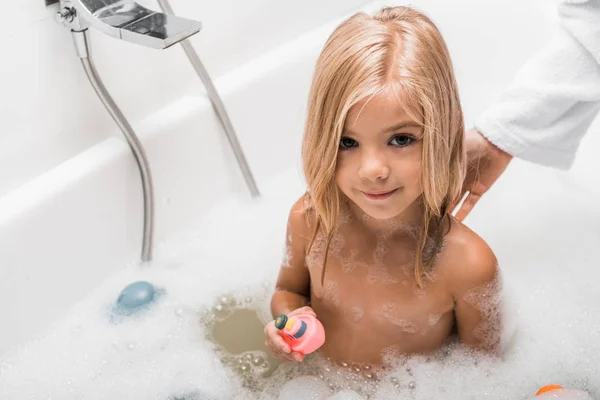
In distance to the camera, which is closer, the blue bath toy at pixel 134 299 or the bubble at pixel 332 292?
the bubble at pixel 332 292

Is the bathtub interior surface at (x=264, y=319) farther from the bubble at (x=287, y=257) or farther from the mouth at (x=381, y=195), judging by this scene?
the mouth at (x=381, y=195)

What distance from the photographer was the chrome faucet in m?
0.97

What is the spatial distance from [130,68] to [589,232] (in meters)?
0.87

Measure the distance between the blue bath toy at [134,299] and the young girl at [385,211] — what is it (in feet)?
0.91

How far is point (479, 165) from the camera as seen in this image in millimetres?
1061

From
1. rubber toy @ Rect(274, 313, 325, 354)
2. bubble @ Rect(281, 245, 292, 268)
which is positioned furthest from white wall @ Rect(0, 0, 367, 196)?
rubber toy @ Rect(274, 313, 325, 354)

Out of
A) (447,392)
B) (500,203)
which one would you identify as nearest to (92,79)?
(447,392)

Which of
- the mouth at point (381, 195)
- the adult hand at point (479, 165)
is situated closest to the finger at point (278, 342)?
the mouth at point (381, 195)

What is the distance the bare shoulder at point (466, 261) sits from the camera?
0.88 metres

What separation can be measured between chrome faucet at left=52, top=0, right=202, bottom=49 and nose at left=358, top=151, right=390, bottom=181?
352 millimetres

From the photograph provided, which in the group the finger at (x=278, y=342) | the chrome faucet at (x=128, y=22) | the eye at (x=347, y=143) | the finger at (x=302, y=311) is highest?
the chrome faucet at (x=128, y=22)

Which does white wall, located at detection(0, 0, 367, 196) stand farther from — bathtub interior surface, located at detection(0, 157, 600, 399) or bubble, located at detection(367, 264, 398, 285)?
bubble, located at detection(367, 264, 398, 285)

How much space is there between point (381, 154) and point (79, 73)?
600mm

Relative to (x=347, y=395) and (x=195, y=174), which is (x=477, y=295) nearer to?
(x=347, y=395)
